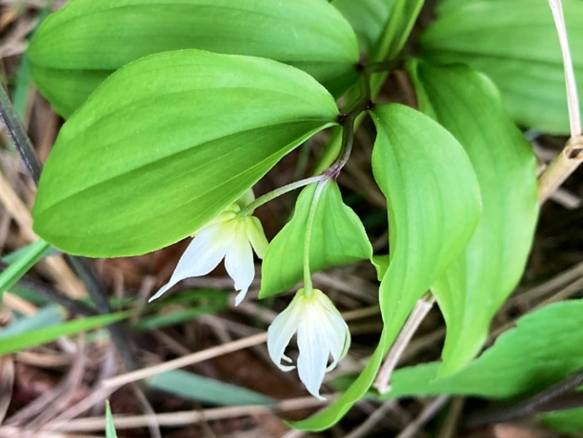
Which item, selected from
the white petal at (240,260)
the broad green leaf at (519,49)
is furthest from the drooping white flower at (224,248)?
the broad green leaf at (519,49)

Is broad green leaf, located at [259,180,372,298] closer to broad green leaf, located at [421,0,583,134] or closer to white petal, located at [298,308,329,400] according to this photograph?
white petal, located at [298,308,329,400]

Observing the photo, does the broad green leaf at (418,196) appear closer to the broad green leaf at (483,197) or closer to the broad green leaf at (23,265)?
the broad green leaf at (483,197)

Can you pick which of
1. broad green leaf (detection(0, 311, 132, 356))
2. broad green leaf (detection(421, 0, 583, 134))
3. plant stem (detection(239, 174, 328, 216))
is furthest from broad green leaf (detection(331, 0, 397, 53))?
broad green leaf (detection(0, 311, 132, 356))

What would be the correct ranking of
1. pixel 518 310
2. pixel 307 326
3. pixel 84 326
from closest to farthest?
1. pixel 307 326
2. pixel 84 326
3. pixel 518 310

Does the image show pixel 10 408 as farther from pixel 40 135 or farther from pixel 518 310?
pixel 518 310

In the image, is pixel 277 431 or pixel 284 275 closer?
pixel 284 275

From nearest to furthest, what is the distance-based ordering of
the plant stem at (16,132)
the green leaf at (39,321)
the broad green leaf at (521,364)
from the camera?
the plant stem at (16,132) < the broad green leaf at (521,364) < the green leaf at (39,321)

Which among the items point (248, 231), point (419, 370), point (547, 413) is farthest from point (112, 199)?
point (547, 413)

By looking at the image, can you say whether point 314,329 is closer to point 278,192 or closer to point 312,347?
point 312,347
